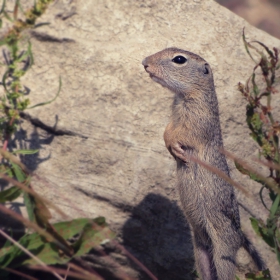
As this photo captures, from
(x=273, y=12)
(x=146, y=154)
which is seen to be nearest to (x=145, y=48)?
(x=146, y=154)

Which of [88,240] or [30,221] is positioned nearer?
[30,221]

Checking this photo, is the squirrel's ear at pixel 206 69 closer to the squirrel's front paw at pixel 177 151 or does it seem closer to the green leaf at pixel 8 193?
the squirrel's front paw at pixel 177 151

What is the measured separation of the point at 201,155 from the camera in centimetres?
437

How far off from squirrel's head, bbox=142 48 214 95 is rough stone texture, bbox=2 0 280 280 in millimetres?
463

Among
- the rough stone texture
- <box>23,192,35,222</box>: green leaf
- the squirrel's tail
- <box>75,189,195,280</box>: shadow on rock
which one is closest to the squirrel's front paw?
the rough stone texture

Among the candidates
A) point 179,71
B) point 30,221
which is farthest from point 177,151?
point 30,221

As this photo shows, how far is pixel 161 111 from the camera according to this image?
15.7ft

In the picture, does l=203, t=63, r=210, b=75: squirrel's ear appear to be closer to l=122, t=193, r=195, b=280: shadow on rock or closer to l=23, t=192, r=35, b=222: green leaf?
l=122, t=193, r=195, b=280: shadow on rock

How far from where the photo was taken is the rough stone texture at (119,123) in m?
4.57

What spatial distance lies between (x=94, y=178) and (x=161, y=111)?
0.85 metres

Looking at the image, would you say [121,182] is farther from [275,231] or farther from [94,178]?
[275,231]

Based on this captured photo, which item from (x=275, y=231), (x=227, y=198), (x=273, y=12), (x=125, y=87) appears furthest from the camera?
(x=273, y=12)

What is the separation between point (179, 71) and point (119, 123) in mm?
714

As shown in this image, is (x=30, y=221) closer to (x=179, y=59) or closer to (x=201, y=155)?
(x=201, y=155)
